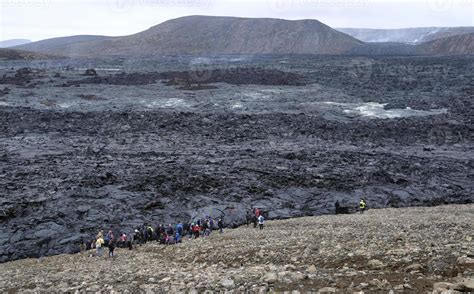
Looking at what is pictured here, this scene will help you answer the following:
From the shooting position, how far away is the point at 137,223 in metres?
23.4

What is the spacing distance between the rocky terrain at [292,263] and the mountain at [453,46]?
407 ft

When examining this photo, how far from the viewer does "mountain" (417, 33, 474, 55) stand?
422 feet

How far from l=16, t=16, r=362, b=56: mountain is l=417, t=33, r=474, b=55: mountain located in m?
25.4

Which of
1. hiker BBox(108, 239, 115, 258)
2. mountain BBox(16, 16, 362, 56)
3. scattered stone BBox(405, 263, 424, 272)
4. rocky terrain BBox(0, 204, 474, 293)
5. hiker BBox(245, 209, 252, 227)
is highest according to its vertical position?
mountain BBox(16, 16, 362, 56)

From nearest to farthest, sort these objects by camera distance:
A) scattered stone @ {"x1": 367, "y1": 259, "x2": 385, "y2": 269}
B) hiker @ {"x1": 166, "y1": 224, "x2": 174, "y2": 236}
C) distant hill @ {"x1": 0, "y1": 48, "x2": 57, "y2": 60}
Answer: scattered stone @ {"x1": 367, "y1": 259, "x2": 385, "y2": 269}, hiker @ {"x1": 166, "y1": 224, "x2": 174, "y2": 236}, distant hill @ {"x1": 0, "y1": 48, "x2": 57, "y2": 60}

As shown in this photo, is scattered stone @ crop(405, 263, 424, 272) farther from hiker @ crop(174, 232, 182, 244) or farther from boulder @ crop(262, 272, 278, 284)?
hiker @ crop(174, 232, 182, 244)

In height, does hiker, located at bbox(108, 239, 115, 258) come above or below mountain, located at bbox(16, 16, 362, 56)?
below

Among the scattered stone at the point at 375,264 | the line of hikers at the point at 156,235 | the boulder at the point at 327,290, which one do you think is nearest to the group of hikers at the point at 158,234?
the line of hikers at the point at 156,235

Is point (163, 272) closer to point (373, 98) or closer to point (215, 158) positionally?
point (215, 158)

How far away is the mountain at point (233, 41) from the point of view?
156 m

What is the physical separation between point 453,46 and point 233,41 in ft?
235

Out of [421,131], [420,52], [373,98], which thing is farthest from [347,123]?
[420,52]

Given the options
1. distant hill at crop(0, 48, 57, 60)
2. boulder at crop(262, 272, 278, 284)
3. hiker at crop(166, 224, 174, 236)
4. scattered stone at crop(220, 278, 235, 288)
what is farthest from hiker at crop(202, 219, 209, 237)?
distant hill at crop(0, 48, 57, 60)

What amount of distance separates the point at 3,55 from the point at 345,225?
110048 mm
